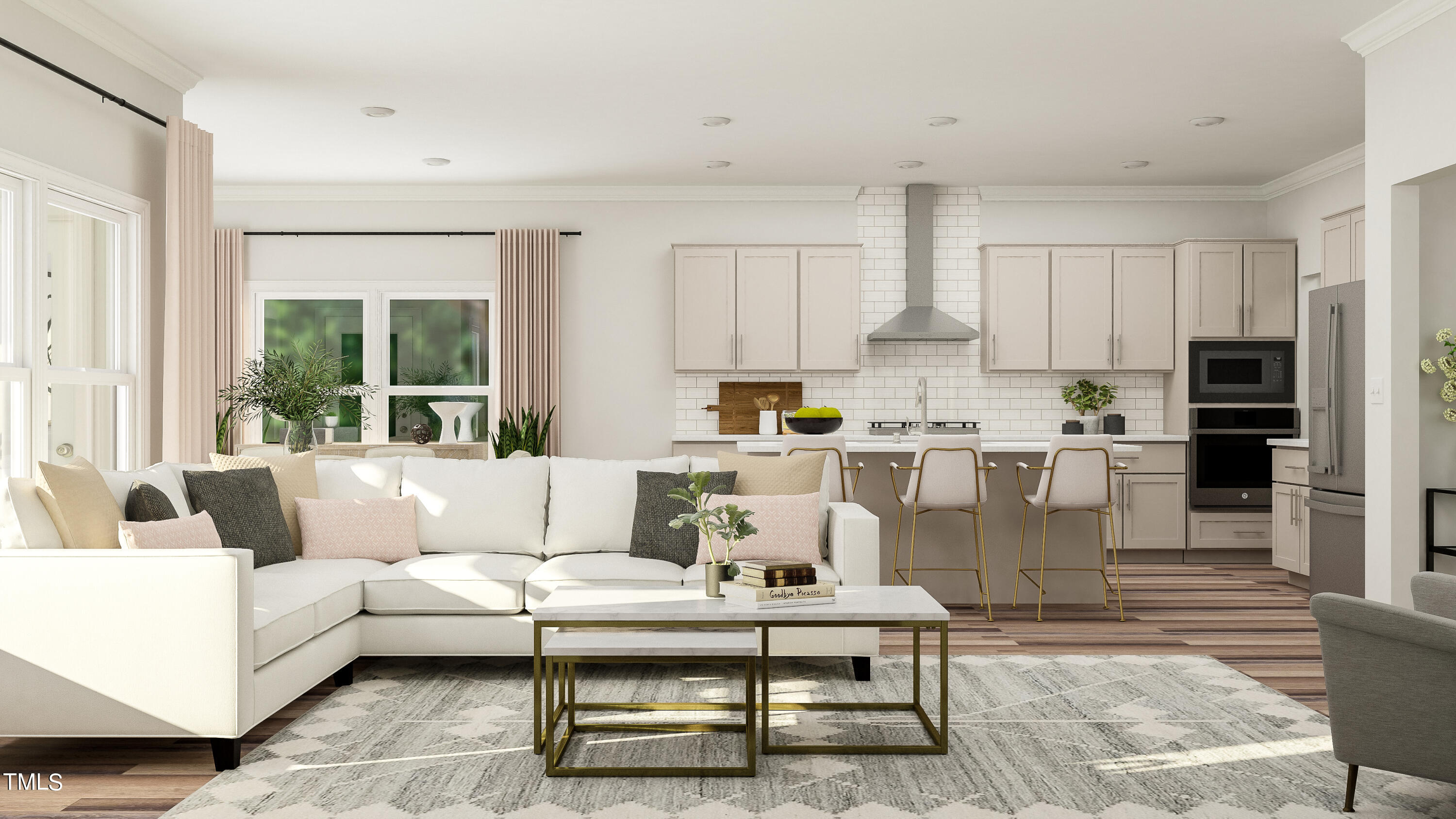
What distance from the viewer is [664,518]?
4.20 m

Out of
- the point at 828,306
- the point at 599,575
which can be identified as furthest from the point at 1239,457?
the point at 599,575

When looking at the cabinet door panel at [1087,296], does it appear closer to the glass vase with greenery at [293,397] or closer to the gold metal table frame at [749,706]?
the gold metal table frame at [749,706]

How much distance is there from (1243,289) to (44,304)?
7.41 m

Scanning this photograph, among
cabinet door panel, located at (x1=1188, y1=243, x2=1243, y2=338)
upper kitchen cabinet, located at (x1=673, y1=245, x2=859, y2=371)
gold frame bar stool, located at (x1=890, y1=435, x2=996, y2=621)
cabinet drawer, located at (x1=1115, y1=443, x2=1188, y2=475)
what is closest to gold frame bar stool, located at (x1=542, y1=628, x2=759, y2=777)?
gold frame bar stool, located at (x1=890, y1=435, x2=996, y2=621)

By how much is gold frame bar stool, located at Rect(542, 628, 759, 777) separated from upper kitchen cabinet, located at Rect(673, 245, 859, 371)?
4141 millimetres

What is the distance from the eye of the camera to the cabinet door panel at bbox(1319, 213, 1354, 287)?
5984 millimetres

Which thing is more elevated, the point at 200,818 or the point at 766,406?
the point at 766,406

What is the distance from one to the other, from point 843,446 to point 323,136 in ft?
12.8

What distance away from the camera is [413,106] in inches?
218


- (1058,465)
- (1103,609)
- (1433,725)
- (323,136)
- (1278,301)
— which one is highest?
(323,136)

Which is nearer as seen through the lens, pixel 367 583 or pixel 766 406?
pixel 367 583

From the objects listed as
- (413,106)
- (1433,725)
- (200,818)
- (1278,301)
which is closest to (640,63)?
(413,106)

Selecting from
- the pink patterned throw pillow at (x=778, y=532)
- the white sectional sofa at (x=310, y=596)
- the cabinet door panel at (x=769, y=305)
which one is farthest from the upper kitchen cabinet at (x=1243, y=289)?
the pink patterned throw pillow at (x=778, y=532)

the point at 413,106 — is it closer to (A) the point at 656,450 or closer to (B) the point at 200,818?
(A) the point at 656,450
